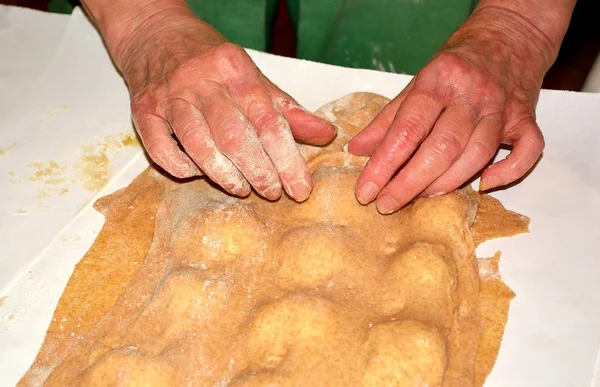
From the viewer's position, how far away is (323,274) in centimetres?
149

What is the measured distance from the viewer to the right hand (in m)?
1.59

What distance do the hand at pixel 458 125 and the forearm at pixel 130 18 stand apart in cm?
76

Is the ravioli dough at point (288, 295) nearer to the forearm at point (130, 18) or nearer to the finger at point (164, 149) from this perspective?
the finger at point (164, 149)

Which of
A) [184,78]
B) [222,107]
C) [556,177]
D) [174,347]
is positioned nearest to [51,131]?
[184,78]

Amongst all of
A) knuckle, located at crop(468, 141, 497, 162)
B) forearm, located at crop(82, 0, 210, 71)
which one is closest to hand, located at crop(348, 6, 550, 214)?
knuckle, located at crop(468, 141, 497, 162)

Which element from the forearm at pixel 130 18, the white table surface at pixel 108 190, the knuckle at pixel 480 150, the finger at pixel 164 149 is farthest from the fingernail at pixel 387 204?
the forearm at pixel 130 18

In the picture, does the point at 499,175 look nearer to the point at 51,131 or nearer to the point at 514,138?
the point at 514,138

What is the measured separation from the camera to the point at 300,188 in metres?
1.60

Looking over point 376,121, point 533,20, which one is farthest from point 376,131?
point 533,20

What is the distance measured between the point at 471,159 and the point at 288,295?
0.61 m

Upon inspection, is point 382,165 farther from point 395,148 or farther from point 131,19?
point 131,19

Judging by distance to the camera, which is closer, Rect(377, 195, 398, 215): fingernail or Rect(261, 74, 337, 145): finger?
Rect(377, 195, 398, 215): fingernail

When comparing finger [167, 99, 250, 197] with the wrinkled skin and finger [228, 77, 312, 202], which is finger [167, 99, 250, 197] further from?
finger [228, 77, 312, 202]

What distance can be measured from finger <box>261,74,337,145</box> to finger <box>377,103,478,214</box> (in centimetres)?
27
